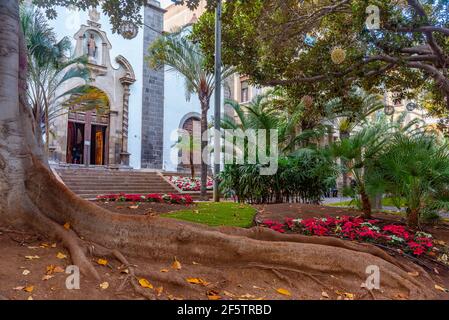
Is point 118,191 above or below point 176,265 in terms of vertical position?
above

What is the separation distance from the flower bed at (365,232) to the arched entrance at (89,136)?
16.5m

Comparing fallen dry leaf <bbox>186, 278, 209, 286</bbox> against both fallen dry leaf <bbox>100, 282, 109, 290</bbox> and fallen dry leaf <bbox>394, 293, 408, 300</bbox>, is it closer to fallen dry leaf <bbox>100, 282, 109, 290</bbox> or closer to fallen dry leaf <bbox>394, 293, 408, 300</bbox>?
fallen dry leaf <bbox>100, 282, 109, 290</bbox>

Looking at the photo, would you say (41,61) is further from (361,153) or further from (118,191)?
(361,153)

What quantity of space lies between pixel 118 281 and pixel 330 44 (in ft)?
25.9

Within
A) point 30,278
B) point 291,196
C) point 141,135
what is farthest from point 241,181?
point 141,135

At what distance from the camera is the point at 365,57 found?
8984mm

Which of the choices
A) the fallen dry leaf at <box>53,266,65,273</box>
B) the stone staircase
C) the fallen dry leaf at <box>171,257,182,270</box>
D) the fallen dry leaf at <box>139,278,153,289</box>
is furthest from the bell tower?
the fallen dry leaf at <box>139,278,153,289</box>

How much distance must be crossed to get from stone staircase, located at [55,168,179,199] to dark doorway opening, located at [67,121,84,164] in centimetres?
434

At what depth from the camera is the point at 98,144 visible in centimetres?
2312

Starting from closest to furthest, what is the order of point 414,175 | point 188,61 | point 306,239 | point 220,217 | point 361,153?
point 306,239 → point 414,175 → point 220,217 → point 361,153 → point 188,61

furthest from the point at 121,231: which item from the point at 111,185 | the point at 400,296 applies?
the point at 111,185

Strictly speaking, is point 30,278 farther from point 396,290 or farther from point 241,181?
point 241,181

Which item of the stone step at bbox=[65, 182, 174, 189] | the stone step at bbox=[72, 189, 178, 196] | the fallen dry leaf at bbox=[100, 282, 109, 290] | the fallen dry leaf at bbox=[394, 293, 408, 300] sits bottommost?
the fallen dry leaf at bbox=[394, 293, 408, 300]

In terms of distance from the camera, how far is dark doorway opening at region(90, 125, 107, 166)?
23.1 metres
